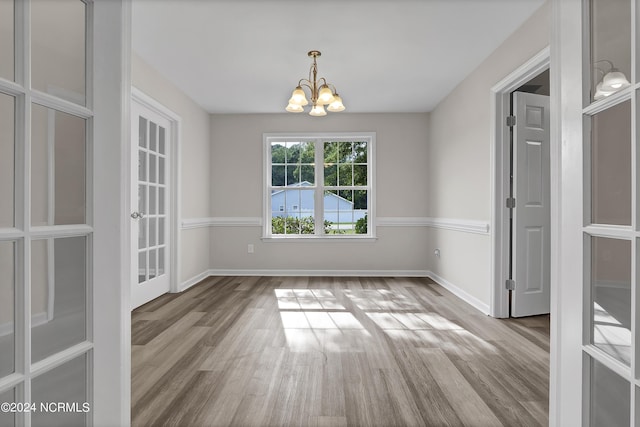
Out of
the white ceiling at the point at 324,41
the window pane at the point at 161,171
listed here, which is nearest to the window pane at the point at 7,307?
the white ceiling at the point at 324,41

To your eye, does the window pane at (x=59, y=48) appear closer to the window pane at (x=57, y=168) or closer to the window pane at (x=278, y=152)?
the window pane at (x=57, y=168)

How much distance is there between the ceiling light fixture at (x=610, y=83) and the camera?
0.91 meters

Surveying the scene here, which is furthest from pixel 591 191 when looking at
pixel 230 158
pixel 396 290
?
pixel 230 158

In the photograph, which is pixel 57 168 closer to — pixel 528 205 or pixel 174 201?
pixel 174 201

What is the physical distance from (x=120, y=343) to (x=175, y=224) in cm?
319

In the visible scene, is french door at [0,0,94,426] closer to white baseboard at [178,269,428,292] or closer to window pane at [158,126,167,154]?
window pane at [158,126,167,154]

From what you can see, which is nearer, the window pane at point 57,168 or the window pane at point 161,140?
the window pane at point 57,168

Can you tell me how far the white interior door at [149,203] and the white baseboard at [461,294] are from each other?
3.33 metres

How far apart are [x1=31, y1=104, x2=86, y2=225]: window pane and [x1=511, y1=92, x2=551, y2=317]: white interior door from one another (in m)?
3.28

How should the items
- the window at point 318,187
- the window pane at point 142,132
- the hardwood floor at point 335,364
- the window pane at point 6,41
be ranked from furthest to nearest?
the window at point 318,187 → the window pane at point 142,132 → the hardwood floor at point 335,364 → the window pane at point 6,41

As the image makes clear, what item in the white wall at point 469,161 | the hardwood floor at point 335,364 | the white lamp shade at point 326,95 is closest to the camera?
the hardwood floor at point 335,364

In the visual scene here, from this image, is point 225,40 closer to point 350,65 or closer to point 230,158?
point 350,65

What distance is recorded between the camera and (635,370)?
0.87 metres

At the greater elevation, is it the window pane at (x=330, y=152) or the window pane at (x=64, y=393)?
the window pane at (x=330, y=152)
